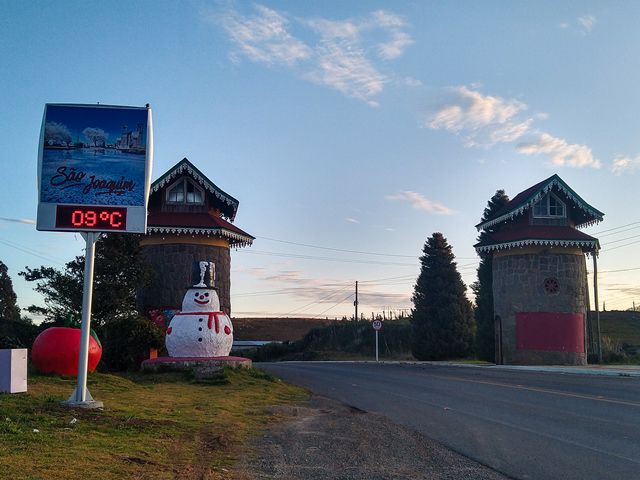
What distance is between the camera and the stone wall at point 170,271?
27.5m

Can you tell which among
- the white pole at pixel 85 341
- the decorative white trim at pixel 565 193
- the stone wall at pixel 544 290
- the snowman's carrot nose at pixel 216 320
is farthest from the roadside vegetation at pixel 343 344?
the white pole at pixel 85 341

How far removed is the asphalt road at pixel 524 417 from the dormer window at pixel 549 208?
1458cm

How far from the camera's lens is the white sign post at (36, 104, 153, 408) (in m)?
11.8

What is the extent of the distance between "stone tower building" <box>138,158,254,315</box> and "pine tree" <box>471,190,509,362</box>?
18.2m

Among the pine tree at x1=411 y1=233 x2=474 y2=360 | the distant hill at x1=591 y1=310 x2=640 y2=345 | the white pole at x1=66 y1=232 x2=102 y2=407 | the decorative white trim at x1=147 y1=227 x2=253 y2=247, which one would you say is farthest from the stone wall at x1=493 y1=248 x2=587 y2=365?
the white pole at x1=66 y1=232 x2=102 y2=407

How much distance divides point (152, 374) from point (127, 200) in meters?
9.14

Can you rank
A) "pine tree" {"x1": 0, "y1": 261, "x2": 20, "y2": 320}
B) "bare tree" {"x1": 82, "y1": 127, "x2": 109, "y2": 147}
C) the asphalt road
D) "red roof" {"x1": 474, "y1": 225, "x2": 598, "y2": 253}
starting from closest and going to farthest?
the asphalt road
"bare tree" {"x1": 82, "y1": 127, "x2": 109, "y2": 147}
"red roof" {"x1": 474, "y1": 225, "x2": 598, "y2": 253}
"pine tree" {"x1": 0, "y1": 261, "x2": 20, "y2": 320}

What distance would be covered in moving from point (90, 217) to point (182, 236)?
1580cm

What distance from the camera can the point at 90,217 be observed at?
38.7ft

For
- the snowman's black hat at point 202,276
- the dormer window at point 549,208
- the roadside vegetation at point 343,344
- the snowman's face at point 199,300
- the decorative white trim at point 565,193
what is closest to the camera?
the snowman's face at point 199,300

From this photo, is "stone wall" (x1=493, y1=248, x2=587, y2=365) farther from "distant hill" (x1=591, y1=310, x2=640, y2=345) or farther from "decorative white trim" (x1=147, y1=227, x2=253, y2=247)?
"distant hill" (x1=591, y1=310, x2=640, y2=345)

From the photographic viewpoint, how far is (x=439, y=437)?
1002 centimetres

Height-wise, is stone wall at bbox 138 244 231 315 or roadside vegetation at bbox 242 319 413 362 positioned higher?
stone wall at bbox 138 244 231 315

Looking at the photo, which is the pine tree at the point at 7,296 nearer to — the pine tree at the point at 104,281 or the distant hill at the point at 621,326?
the pine tree at the point at 104,281
